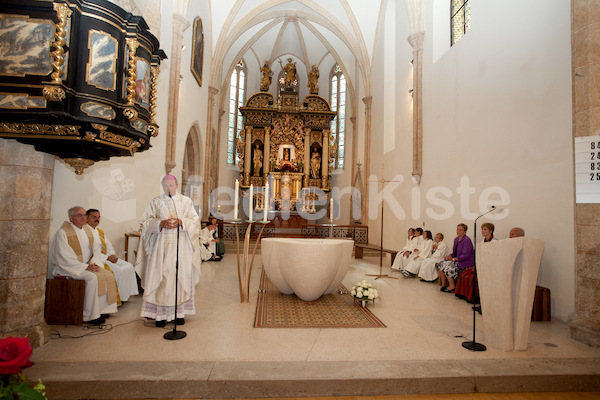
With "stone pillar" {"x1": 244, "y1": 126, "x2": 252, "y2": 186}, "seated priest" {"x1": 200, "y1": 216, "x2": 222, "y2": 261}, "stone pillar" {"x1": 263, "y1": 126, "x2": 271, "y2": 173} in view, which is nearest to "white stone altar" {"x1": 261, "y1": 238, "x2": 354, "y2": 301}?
"seated priest" {"x1": 200, "y1": 216, "x2": 222, "y2": 261}

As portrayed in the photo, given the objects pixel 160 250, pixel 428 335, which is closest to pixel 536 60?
pixel 428 335

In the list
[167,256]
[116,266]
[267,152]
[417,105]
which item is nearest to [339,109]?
[267,152]

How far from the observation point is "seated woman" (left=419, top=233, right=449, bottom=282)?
729 cm

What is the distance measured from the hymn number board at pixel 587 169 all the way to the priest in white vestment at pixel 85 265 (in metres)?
5.30

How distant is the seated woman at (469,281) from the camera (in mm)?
5473

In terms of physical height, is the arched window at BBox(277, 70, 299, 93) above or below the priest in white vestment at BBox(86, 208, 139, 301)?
above

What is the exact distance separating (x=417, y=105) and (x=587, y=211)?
5861 millimetres

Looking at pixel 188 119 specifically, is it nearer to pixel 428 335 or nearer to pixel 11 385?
pixel 428 335

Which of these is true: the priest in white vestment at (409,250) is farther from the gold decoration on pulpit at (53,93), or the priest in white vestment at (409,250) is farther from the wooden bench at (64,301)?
the gold decoration on pulpit at (53,93)

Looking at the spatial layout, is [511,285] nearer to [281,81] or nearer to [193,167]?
[193,167]

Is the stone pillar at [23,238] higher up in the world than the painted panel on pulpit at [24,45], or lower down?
lower down

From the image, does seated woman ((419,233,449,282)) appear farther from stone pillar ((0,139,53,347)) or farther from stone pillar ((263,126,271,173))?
stone pillar ((263,126,271,173))

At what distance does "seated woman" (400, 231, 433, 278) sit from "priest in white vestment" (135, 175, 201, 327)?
15.9ft

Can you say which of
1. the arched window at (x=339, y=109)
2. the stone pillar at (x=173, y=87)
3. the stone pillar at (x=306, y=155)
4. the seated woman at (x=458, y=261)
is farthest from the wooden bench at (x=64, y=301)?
the arched window at (x=339, y=109)
